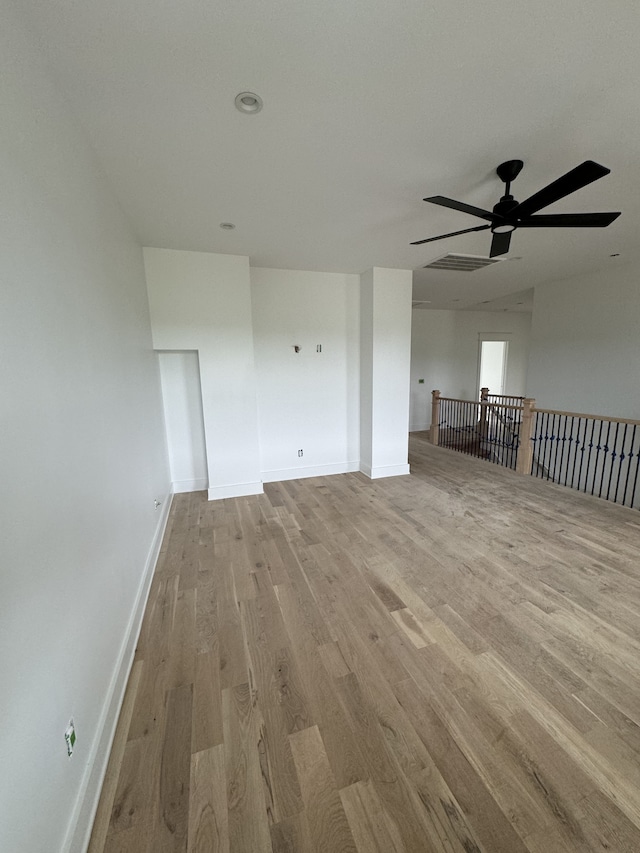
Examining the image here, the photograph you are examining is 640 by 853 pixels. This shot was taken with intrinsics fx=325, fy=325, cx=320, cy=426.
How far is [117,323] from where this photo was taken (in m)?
2.19

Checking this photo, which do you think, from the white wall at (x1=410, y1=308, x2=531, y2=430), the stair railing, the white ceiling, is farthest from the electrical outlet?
the white wall at (x1=410, y1=308, x2=531, y2=430)

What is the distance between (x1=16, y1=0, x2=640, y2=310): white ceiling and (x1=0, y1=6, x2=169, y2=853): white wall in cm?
29

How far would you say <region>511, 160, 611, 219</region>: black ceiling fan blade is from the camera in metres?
1.59

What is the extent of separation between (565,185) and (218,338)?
318 centimetres

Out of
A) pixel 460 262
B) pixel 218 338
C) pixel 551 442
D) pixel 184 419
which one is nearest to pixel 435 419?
pixel 551 442

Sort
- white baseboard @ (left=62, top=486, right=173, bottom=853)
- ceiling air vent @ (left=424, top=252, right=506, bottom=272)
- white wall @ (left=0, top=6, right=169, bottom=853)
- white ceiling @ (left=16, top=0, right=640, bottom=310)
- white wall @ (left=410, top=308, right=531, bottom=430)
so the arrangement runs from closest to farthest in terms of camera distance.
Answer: white wall @ (left=0, top=6, right=169, bottom=853)
white baseboard @ (left=62, top=486, right=173, bottom=853)
white ceiling @ (left=16, top=0, right=640, bottom=310)
ceiling air vent @ (left=424, top=252, right=506, bottom=272)
white wall @ (left=410, top=308, right=531, bottom=430)

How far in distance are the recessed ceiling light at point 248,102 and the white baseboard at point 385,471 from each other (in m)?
3.84

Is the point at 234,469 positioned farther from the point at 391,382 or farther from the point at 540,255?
the point at 540,255

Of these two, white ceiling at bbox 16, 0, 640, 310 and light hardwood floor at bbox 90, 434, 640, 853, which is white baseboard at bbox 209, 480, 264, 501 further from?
white ceiling at bbox 16, 0, 640, 310

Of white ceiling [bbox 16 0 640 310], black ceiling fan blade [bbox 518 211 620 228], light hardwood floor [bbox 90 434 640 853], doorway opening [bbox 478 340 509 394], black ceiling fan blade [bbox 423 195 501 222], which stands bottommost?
light hardwood floor [bbox 90 434 640 853]

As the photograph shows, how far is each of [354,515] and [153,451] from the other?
2.12 metres

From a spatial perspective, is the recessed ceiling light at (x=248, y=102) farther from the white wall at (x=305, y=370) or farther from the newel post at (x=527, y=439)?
the newel post at (x=527, y=439)

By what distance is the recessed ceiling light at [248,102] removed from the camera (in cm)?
157

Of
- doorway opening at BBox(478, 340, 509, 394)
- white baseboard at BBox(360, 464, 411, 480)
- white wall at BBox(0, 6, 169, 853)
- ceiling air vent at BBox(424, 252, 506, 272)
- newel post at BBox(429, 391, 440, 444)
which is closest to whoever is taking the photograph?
white wall at BBox(0, 6, 169, 853)
